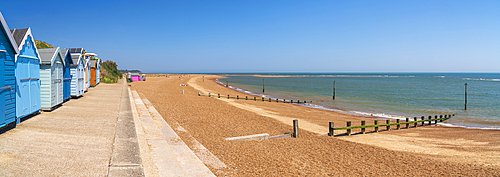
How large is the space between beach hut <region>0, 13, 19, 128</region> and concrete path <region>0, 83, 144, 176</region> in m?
0.43

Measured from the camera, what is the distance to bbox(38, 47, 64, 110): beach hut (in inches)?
390

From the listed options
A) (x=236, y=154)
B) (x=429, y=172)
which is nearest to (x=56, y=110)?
(x=236, y=154)

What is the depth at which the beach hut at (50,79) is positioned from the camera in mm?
9906

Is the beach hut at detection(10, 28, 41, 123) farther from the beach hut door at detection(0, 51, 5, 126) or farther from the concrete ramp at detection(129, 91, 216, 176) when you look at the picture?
the concrete ramp at detection(129, 91, 216, 176)

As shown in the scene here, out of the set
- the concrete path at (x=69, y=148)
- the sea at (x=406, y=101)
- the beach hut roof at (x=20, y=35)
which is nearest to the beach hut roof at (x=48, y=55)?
the beach hut roof at (x=20, y=35)

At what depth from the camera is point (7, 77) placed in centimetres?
691

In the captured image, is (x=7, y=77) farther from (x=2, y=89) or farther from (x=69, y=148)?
(x=69, y=148)

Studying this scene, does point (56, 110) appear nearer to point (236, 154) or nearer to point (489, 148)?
point (236, 154)

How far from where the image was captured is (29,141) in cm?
599

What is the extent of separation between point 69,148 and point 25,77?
437 centimetres

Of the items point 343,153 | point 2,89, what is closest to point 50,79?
point 2,89

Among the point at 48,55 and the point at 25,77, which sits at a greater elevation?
the point at 48,55

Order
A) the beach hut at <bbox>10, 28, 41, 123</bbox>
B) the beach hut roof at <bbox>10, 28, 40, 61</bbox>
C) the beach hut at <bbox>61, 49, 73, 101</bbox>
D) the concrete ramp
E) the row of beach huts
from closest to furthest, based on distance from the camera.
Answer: the concrete ramp
the row of beach huts
the beach hut at <bbox>10, 28, 41, 123</bbox>
the beach hut roof at <bbox>10, 28, 40, 61</bbox>
the beach hut at <bbox>61, 49, 73, 101</bbox>

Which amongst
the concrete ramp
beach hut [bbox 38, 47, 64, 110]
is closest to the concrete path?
the concrete ramp
